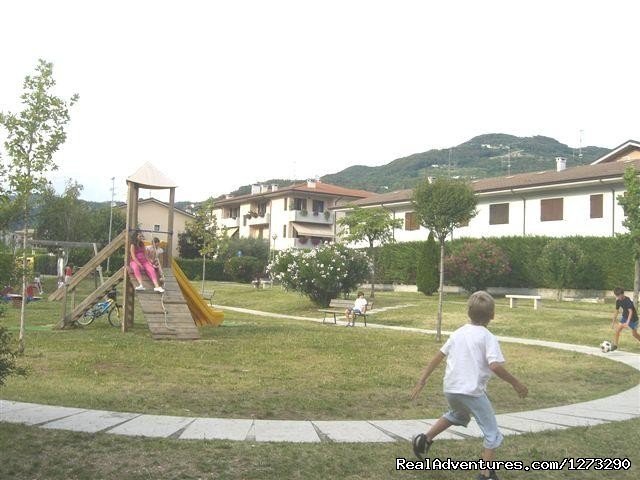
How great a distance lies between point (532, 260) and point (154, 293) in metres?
24.3

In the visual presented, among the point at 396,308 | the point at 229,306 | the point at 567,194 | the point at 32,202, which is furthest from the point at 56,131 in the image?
the point at 567,194

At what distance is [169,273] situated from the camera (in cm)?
1664

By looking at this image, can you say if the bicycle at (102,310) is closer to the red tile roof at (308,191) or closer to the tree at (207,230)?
the tree at (207,230)

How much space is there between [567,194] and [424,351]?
82.8ft

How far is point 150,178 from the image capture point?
1692 cm

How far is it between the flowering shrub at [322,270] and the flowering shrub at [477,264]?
8.36m

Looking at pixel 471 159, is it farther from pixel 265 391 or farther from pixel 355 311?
pixel 265 391

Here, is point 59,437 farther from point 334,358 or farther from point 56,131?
point 56,131

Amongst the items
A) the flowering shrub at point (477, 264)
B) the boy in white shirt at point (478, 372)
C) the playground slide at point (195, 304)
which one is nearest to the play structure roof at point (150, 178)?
the playground slide at point (195, 304)

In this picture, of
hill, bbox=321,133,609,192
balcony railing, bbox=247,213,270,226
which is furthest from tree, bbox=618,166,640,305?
hill, bbox=321,133,609,192

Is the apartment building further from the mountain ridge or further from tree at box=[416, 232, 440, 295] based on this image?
the mountain ridge

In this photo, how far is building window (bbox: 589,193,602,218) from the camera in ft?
111

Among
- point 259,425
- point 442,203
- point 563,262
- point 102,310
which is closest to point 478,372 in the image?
point 259,425

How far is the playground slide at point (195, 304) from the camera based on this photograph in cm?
1723
